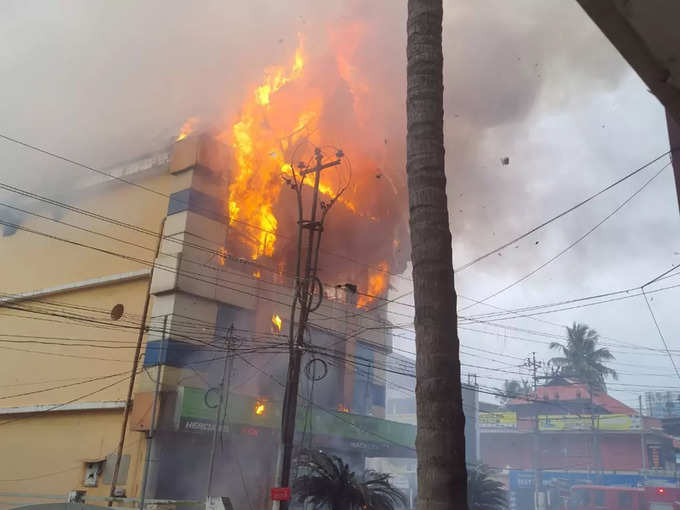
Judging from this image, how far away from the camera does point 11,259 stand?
24.3 metres

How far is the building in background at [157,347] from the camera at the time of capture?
1762cm

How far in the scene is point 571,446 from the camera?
146 ft

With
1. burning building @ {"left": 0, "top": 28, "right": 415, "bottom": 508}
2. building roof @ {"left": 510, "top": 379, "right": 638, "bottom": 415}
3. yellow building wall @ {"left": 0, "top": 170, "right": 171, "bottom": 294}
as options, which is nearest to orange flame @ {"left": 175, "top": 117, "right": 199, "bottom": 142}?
burning building @ {"left": 0, "top": 28, "right": 415, "bottom": 508}

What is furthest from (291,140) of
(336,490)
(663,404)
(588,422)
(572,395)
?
(663,404)

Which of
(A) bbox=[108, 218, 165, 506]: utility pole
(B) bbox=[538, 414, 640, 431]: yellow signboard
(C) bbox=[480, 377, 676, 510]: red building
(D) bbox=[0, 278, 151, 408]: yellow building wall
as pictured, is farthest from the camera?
(B) bbox=[538, 414, 640, 431]: yellow signboard

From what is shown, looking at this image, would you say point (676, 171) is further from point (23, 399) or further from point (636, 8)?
point (23, 399)

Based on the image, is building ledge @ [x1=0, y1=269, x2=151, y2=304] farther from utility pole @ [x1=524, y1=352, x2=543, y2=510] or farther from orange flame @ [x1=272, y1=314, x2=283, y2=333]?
utility pole @ [x1=524, y1=352, x2=543, y2=510]

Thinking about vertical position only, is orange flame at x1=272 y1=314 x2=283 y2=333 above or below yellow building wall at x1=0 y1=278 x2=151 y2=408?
above

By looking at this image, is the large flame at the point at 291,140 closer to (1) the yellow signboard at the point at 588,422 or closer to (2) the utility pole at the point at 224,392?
(2) the utility pole at the point at 224,392

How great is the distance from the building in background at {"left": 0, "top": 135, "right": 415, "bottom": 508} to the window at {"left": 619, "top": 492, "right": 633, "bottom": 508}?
1832 cm

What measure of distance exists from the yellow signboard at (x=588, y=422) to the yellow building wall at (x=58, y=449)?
33.7 m

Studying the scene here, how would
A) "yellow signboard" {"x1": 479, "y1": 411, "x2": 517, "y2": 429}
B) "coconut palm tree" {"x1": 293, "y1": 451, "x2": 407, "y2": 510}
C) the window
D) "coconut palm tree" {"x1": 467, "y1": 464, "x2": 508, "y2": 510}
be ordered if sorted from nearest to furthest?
"coconut palm tree" {"x1": 293, "y1": 451, "x2": 407, "y2": 510} < "coconut palm tree" {"x1": 467, "y1": 464, "x2": 508, "y2": 510} < the window < "yellow signboard" {"x1": 479, "y1": 411, "x2": 517, "y2": 429}

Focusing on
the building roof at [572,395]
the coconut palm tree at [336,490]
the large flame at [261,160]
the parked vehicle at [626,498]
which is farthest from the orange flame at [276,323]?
the building roof at [572,395]

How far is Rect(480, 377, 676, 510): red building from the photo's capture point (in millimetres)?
41125
